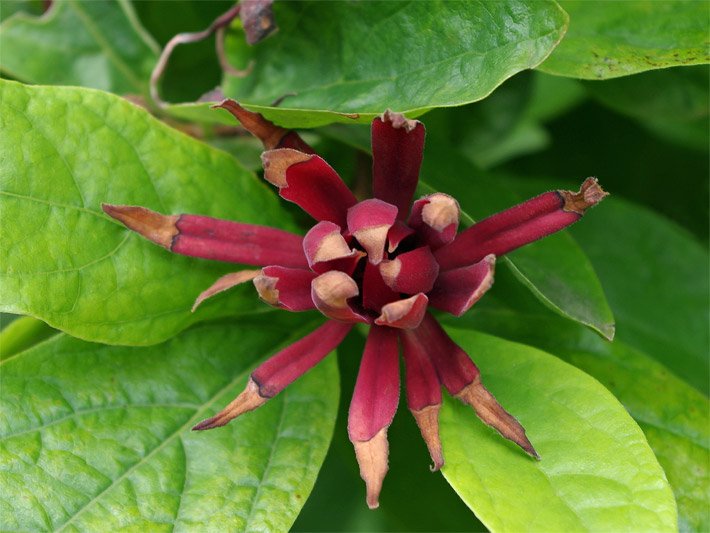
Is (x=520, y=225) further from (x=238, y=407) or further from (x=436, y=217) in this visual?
(x=238, y=407)

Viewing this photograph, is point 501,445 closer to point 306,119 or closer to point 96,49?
point 306,119

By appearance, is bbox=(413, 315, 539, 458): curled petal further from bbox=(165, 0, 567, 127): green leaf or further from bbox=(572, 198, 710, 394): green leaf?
bbox=(572, 198, 710, 394): green leaf

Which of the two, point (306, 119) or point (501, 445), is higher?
point (306, 119)

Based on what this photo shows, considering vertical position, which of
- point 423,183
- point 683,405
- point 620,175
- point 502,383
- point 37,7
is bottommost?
point 620,175

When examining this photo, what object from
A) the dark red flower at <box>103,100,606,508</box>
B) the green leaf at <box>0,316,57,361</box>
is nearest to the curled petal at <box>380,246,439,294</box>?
the dark red flower at <box>103,100,606,508</box>

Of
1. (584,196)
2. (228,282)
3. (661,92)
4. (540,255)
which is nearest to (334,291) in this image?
(228,282)

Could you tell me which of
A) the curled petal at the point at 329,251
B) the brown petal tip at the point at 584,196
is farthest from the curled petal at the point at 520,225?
the curled petal at the point at 329,251

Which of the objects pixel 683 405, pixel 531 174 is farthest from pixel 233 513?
pixel 531 174
